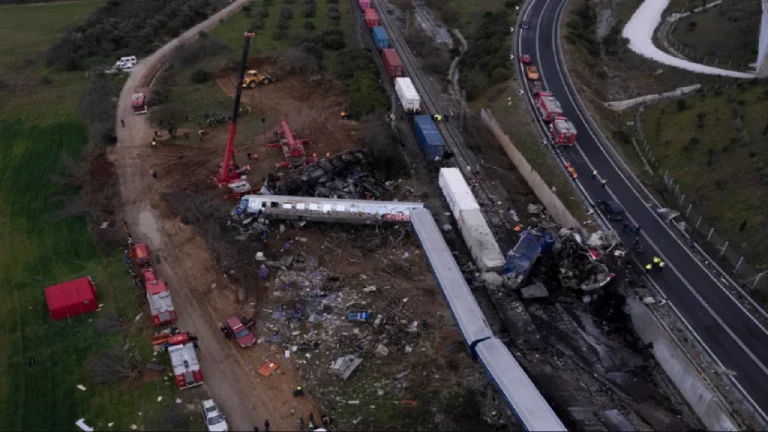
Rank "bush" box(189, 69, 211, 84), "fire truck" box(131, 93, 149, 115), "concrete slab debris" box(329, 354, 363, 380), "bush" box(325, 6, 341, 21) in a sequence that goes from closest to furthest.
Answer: "concrete slab debris" box(329, 354, 363, 380), "fire truck" box(131, 93, 149, 115), "bush" box(189, 69, 211, 84), "bush" box(325, 6, 341, 21)

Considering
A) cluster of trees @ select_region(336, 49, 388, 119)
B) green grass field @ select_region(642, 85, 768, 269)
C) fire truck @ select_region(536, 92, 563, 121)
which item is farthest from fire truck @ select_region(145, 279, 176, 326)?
green grass field @ select_region(642, 85, 768, 269)

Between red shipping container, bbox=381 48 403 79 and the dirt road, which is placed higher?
red shipping container, bbox=381 48 403 79

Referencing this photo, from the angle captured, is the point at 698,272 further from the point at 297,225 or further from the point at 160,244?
the point at 160,244

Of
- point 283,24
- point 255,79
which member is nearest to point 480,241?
point 255,79

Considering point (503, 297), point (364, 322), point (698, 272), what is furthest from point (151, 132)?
point (698, 272)

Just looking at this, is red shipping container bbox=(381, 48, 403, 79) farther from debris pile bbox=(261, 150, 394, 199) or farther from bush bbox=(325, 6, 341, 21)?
bush bbox=(325, 6, 341, 21)

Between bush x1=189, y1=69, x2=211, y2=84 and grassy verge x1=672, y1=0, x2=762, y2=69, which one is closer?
bush x1=189, y1=69, x2=211, y2=84

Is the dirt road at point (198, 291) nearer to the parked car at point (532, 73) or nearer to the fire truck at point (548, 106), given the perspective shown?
the fire truck at point (548, 106)
